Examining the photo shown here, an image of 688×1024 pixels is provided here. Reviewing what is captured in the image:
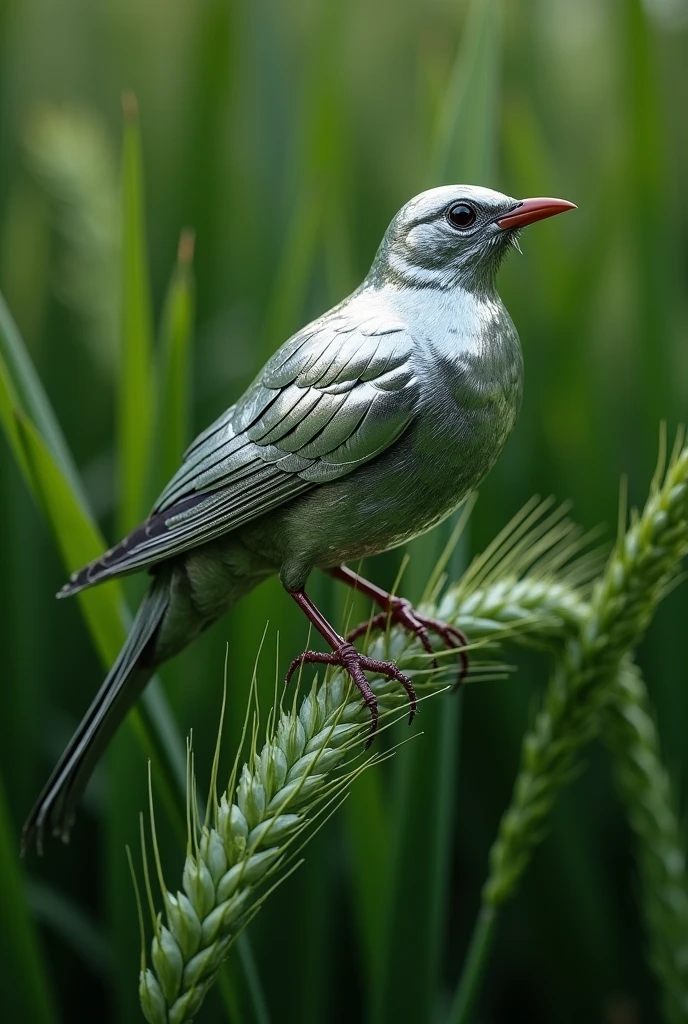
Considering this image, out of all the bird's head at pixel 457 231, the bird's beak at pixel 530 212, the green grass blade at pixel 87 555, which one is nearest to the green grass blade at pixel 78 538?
the green grass blade at pixel 87 555

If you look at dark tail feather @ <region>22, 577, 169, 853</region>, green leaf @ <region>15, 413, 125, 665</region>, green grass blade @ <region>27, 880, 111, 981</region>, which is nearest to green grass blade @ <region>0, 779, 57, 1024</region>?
dark tail feather @ <region>22, 577, 169, 853</region>

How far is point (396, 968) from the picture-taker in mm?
1438

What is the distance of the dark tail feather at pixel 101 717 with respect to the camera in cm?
126

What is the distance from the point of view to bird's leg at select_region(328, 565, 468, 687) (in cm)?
127

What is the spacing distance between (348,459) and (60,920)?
1.22 meters

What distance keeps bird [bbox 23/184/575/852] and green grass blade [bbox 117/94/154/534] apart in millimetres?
425

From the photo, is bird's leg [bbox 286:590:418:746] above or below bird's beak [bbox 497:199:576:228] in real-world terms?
below

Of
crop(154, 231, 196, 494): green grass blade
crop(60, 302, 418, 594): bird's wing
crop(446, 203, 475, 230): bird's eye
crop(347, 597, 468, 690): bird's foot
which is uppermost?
crop(154, 231, 196, 494): green grass blade

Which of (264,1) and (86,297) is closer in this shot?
(86,297)

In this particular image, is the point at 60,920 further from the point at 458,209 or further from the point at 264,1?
the point at 264,1

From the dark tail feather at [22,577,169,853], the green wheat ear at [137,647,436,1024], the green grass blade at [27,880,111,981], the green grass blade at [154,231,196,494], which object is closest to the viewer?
the green wheat ear at [137,647,436,1024]

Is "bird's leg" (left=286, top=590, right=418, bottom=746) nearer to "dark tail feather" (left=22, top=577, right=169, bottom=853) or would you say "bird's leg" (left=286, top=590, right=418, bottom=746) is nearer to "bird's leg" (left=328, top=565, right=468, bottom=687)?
"bird's leg" (left=328, top=565, right=468, bottom=687)

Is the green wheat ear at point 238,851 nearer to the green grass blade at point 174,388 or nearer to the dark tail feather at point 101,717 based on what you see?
the dark tail feather at point 101,717

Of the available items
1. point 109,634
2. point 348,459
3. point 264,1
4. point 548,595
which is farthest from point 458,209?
point 264,1
